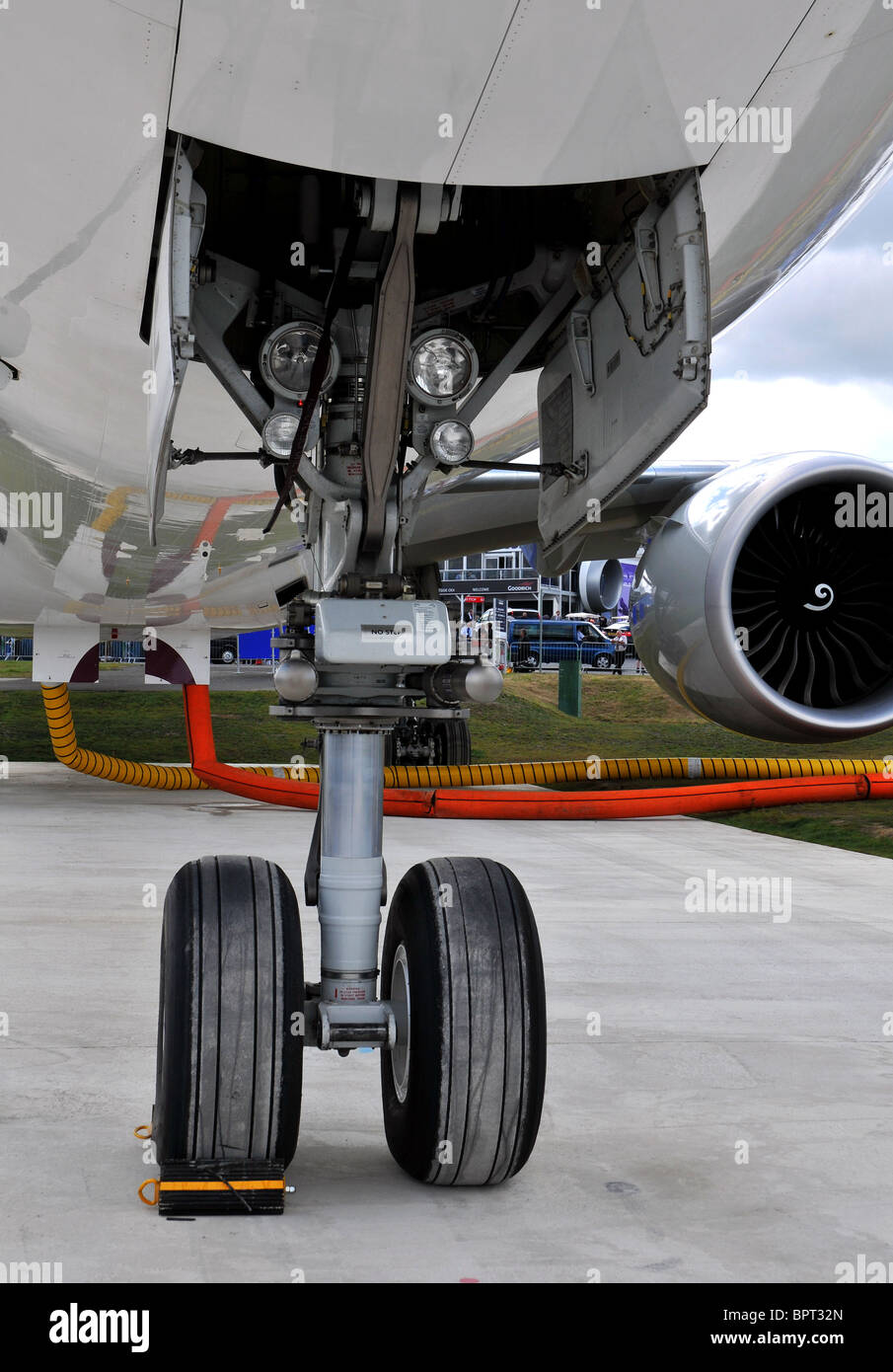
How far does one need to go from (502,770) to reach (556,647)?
72.9 feet

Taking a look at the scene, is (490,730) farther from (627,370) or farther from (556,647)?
(556,647)

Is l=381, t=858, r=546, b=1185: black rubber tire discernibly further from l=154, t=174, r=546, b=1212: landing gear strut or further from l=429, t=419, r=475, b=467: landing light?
l=429, t=419, r=475, b=467: landing light

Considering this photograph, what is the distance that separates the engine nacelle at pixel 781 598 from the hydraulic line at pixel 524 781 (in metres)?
4.16

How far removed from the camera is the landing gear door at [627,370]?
240cm

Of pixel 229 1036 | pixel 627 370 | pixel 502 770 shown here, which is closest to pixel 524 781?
pixel 502 770

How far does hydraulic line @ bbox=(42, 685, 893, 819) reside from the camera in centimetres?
945

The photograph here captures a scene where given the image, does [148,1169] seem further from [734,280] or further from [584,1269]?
[734,280]

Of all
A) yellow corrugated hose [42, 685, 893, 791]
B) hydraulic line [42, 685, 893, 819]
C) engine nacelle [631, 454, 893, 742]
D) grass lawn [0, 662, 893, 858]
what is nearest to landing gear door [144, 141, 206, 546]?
engine nacelle [631, 454, 893, 742]

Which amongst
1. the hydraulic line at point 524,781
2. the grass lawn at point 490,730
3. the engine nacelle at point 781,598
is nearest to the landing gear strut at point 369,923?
the engine nacelle at point 781,598

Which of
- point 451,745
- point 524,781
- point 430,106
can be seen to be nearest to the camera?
point 430,106

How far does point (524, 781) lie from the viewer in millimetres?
11477

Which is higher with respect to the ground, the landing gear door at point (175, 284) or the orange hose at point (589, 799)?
the landing gear door at point (175, 284)

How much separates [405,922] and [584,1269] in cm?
75

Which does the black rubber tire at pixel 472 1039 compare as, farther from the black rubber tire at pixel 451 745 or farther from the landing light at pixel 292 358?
the black rubber tire at pixel 451 745
